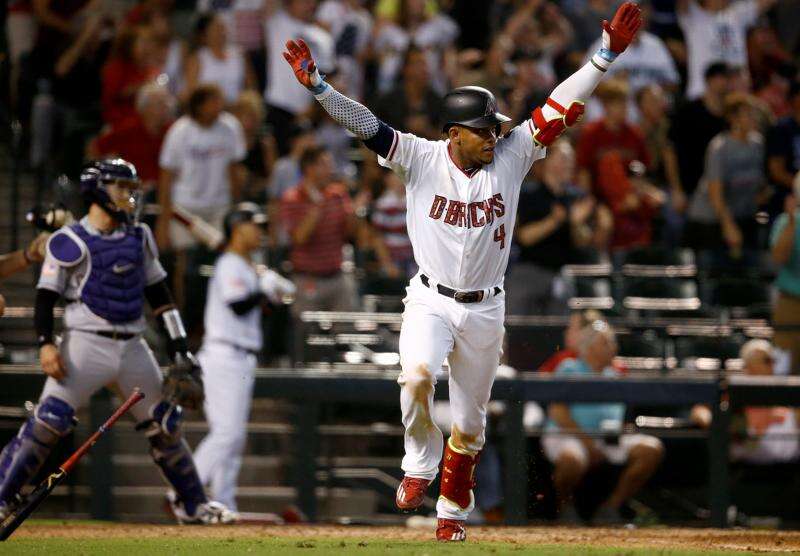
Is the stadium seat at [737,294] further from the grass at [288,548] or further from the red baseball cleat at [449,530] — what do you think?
the red baseball cleat at [449,530]

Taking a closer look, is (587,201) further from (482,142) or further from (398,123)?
(482,142)

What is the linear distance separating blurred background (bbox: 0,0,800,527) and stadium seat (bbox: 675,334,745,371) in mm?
22

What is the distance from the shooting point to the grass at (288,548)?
669cm

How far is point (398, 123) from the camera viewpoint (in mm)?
12555

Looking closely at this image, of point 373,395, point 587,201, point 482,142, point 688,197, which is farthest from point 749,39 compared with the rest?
point 482,142

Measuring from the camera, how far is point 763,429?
1020 centimetres

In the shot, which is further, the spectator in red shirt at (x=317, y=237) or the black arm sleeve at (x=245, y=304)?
the spectator in red shirt at (x=317, y=237)

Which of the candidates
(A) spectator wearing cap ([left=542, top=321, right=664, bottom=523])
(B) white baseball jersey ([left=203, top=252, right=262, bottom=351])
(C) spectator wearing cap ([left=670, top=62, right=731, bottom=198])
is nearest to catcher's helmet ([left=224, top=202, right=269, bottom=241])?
(B) white baseball jersey ([left=203, top=252, right=262, bottom=351])

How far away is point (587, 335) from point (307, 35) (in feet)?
14.4

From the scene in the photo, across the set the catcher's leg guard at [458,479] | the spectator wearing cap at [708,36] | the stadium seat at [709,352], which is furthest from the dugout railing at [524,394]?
the spectator wearing cap at [708,36]

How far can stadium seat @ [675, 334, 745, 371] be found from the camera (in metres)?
10.7

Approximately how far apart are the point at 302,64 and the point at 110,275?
6.07ft

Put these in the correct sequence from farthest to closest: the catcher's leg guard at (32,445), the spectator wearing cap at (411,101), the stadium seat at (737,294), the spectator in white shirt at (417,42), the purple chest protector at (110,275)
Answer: the spectator in white shirt at (417,42)
the spectator wearing cap at (411,101)
the stadium seat at (737,294)
the purple chest protector at (110,275)
the catcher's leg guard at (32,445)

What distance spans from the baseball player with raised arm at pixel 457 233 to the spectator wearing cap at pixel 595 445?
262cm
